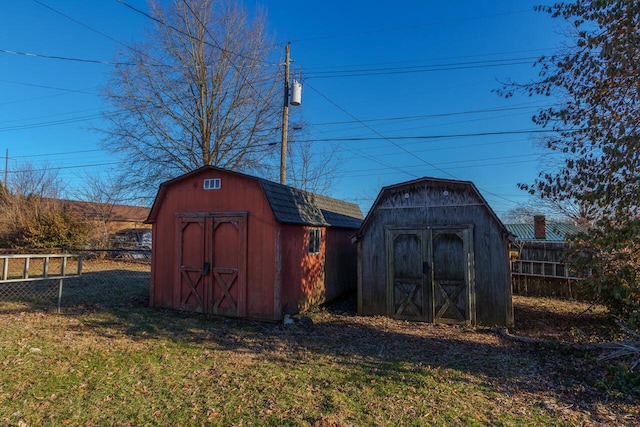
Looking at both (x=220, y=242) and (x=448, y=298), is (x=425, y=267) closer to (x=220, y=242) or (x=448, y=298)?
(x=448, y=298)

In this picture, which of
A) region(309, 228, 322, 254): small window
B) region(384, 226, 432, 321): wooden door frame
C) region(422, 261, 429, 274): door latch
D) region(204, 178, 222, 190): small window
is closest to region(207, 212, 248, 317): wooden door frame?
region(204, 178, 222, 190): small window

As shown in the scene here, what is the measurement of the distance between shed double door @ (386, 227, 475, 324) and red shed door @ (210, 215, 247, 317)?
353 cm

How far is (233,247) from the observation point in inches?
340

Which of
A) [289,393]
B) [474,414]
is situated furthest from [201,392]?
[474,414]

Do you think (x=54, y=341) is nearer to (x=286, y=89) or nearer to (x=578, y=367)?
(x=578, y=367)

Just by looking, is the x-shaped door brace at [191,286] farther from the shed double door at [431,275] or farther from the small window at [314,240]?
the shed double door at [431,275]

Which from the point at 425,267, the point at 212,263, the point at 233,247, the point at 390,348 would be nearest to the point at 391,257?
the point at 425,267

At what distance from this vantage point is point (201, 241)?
8.96m

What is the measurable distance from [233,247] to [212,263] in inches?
27.2

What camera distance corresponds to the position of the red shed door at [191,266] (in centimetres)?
891

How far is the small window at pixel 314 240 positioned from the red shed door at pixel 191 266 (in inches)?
110

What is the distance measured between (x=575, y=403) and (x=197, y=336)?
5.88 meters

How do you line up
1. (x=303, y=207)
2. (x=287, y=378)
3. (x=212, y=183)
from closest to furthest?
(x=287, y=378) < (x=212, y=183) < (x=303, y=207)

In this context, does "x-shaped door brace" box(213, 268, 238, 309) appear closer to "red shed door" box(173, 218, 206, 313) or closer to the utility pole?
"red shed door" box(173, 218, 206, 313)
